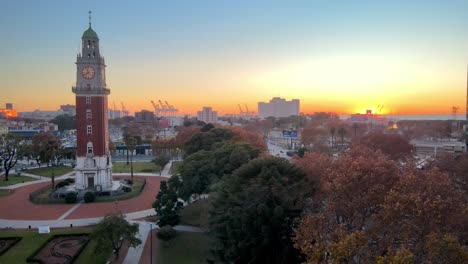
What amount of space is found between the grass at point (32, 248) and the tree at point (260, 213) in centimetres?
677

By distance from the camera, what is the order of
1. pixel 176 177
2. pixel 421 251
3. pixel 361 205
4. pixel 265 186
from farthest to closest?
pixel 176 177
pixel 265 186
pixel 361 205
pixel 421 251

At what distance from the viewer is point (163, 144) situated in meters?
63.2

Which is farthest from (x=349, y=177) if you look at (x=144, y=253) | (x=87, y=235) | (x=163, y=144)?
(x=163, y=144)

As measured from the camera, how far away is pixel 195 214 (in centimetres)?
2961

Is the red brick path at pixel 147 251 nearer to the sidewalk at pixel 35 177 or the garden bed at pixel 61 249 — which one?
the garden bed at pixel 61 249

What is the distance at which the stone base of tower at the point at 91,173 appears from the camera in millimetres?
36375

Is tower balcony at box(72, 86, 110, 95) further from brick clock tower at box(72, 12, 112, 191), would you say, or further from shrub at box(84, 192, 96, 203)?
shrub at box(84, 192, 96, 203)

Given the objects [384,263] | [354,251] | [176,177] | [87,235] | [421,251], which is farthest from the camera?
[176,177]

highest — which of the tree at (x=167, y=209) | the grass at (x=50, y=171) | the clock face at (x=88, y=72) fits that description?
the clock face at (x=88, y=72)

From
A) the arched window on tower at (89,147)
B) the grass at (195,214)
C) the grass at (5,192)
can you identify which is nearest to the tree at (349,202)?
the grass at (195,214)

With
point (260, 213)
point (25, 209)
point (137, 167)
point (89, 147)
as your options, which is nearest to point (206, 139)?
point (89, 147)

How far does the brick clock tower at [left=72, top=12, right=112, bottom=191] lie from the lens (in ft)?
118

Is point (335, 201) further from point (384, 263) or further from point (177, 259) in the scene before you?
point (177, 259)

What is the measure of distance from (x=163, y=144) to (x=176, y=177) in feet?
109
